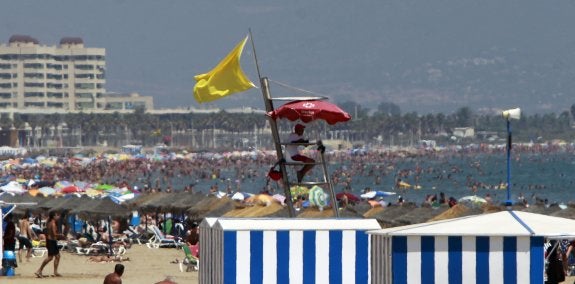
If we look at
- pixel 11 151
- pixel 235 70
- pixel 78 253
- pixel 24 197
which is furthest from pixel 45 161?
pixel 235 70

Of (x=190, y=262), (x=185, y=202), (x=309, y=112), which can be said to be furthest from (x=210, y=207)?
(x=309, y=112)

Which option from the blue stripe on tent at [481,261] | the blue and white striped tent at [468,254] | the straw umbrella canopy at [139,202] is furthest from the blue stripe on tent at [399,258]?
the straw umbrella canopy at [139,202]

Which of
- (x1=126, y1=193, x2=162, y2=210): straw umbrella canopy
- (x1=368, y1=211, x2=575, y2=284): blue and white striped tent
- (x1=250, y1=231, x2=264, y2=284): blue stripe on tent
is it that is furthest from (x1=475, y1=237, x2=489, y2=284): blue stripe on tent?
(x1=126, y1=193, x2=162, y2=210): straw umbrella canopy

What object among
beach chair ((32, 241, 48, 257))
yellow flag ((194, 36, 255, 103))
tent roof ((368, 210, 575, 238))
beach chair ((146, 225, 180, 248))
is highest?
yellow flag ((194, 36, 255, 103))

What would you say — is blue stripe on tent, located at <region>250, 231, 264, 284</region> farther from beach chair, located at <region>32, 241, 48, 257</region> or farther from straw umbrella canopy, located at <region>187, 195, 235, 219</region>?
straw umbrella canopy, located at <region>187, 195, 235, 219</region>

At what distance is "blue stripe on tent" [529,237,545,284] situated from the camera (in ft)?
34.3

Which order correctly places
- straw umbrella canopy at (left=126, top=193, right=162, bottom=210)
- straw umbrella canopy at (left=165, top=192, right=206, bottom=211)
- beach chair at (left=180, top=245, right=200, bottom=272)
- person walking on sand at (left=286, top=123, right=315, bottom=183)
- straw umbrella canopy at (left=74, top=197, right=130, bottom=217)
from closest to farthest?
person walking on sand at (left=286, top=123, right=315, bottom=183) < beach chair at (left=180, top=245, right=200, bottom=272) < straw umbrella canopy at (left=74, top=197, right=130, bottom=217) < straw umbrella canopy at (left=165, top=192, right=206, bottom=211) < straw umbrella canopy at (left=126, top=193, right=162, bottom=210)

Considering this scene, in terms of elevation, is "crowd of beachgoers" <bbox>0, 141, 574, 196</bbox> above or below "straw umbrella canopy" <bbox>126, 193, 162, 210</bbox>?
below

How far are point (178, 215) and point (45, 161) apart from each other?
80.1m

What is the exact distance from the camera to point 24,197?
37.3 meters

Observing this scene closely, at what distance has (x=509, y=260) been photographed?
34.3 feet

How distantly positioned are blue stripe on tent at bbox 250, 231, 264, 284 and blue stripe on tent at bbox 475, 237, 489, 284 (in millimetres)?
2080

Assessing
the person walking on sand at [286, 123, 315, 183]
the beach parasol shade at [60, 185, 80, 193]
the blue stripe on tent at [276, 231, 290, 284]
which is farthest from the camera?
the beach parasol shade at [60, 185, 80, 193]

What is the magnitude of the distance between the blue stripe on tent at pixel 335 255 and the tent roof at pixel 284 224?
61mm
